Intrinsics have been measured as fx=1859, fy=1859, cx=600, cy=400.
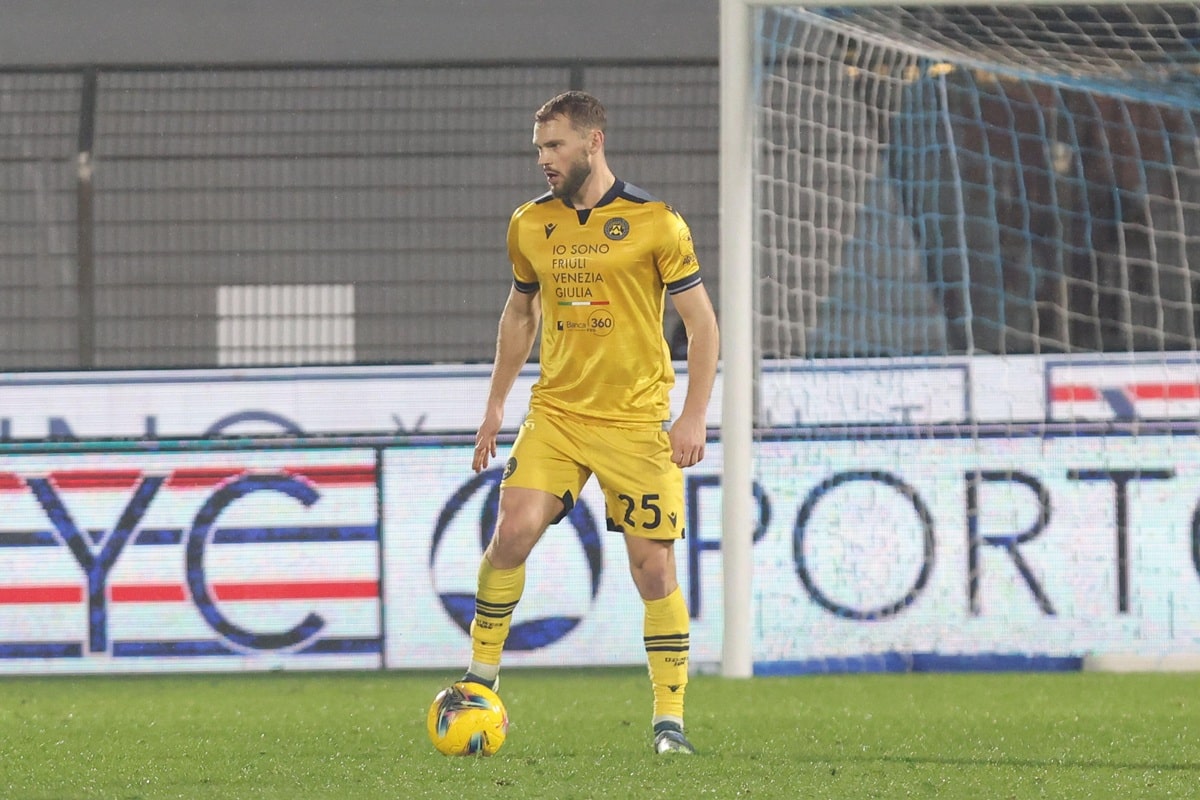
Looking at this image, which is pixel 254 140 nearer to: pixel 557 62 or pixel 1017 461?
pixel 557 62

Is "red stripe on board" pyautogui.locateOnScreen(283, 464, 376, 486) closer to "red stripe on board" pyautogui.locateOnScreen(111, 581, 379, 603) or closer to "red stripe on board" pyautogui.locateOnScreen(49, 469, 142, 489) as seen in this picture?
"red stripe on board" pyautogui.locateOnScreen(111, 581, 379, 603)

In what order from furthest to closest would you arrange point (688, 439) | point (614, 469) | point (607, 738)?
point (607, 738) → point (614, 469) → point (688, 439)

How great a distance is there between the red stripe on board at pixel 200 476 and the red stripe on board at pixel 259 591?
340 millimetres

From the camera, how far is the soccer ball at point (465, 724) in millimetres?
4020

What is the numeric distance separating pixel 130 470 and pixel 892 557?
2586mm

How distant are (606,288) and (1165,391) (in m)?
3.16

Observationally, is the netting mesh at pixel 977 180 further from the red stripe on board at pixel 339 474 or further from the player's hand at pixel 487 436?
the player's hand at pixel 487 436

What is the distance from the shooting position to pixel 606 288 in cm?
403

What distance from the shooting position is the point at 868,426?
627cm

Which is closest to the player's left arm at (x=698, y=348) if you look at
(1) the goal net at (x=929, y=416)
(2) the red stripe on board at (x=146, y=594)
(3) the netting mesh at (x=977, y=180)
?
(1) the goal net at (x=929, y=416)

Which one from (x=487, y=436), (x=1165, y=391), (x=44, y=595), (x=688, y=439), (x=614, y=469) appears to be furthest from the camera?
(x=1165, y=391)

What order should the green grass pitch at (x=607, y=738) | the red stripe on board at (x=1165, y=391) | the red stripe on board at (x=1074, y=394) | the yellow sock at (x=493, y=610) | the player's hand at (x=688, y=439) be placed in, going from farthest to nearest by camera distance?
1. the red stripe on board at (x=1074, y=394)
2. the red stripe on board at (x=1165, y=391)
3. the yellow sock at (x=493, y=610)
4. the player's hand at (x=688, y=439)
5. the green grass pitch at (x=607, y=738)

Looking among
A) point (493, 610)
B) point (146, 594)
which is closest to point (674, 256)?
point (493, 610)

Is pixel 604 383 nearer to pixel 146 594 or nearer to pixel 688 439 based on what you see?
pixel 688 439
